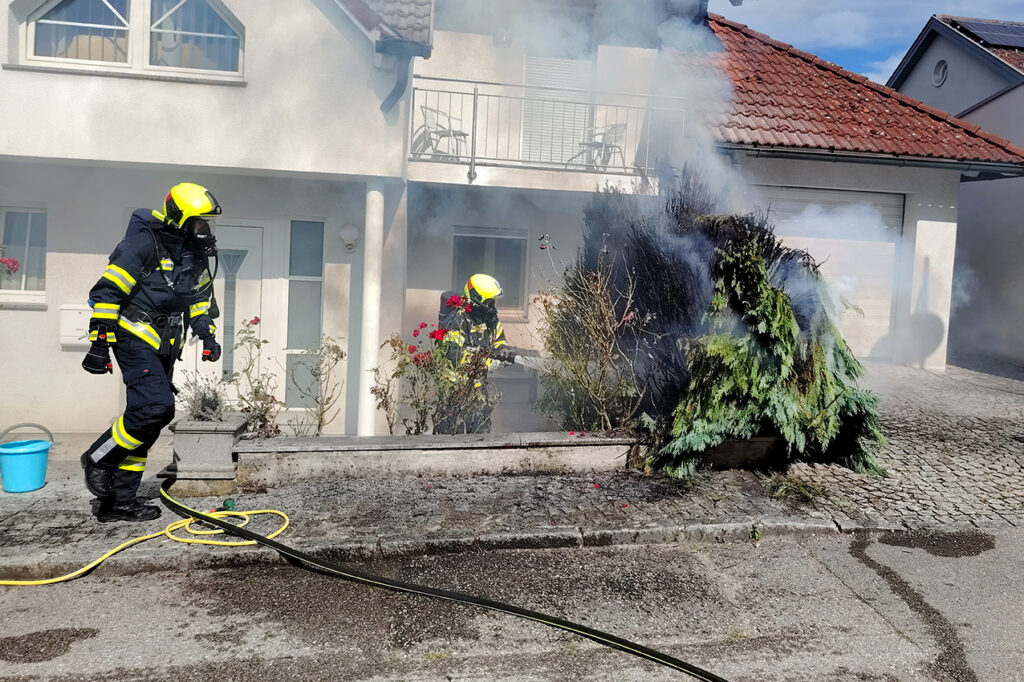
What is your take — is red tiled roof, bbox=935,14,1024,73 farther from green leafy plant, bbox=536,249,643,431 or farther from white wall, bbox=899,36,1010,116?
green leafy plant, bbox=536,249,643,431

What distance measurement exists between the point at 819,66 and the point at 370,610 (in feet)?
37.7

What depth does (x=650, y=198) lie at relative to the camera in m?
7.59

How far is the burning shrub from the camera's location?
5.75 m

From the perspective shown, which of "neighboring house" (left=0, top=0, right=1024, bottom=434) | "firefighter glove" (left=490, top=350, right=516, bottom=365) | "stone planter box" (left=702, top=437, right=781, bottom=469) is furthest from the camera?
"neighboring house" (left=0, top=0, right=1024, bottom=434)

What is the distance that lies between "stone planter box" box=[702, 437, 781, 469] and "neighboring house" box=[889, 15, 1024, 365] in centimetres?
931

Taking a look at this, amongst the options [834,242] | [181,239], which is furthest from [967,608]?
[834,242]

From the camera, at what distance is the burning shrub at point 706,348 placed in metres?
5.75

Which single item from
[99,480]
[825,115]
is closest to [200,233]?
[99,480]

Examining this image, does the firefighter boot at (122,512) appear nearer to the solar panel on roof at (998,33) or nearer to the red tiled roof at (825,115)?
the red tiled roof at (825,115)

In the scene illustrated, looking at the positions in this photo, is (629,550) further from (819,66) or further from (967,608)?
(819,66)

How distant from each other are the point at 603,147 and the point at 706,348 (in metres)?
5.75

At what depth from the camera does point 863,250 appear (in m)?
11.2

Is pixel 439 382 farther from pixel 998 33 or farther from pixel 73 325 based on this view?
pixel 998 33

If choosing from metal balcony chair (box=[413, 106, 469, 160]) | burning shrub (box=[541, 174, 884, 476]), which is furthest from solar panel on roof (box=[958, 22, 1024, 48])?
burning shrub (box=[541, 174, 884, 476])
